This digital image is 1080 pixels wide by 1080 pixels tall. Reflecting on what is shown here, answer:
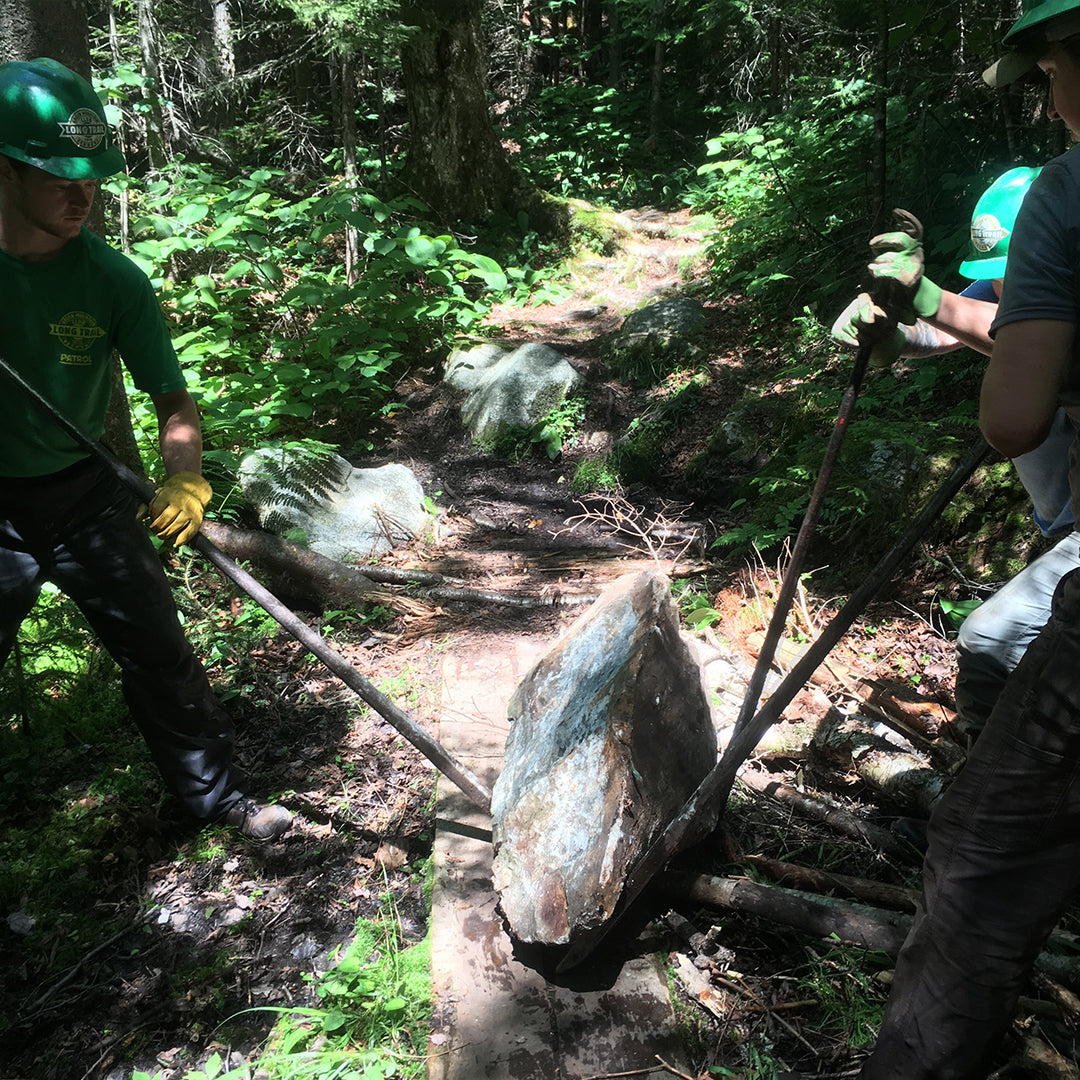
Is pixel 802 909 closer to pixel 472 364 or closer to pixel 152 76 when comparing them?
pixel 472 364

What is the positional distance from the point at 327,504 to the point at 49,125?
287 cm

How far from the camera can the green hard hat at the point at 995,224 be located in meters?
2.25

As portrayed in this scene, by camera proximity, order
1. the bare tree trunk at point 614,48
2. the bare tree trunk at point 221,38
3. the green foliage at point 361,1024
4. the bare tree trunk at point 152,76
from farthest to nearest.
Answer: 1. the bare tree trunk at point 614,48
2. the bare tree trunk at point 221,38
3. the bare tree trunk at point 152,76
4. the green foliage at point 361,1024

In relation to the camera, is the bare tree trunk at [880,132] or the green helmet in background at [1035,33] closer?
the green helmet in background at [1035,33]

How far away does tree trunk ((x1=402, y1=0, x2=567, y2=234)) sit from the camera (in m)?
9.25

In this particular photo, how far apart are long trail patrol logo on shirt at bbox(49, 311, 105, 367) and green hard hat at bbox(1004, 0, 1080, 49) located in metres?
2.52

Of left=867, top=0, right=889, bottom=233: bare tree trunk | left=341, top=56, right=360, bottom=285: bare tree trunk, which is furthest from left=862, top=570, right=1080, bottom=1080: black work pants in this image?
left=341, top=56, right=360, bottom=285: bare tree trunk

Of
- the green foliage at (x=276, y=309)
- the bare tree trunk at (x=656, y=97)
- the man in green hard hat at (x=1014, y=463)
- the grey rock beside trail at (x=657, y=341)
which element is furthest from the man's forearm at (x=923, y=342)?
the bare tree trunk at (x=656, y=97)

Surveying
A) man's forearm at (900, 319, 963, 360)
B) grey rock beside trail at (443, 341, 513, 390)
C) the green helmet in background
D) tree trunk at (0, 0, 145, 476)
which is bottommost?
grey rock beside trail at (443, 341, 513, 390)

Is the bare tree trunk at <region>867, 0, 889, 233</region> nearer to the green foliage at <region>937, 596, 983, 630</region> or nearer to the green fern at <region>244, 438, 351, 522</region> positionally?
the green foliage at <region>937, 596, 983, 630</region>

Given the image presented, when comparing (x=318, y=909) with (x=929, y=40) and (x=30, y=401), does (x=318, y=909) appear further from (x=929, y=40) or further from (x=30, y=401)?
(x=929, y=40)

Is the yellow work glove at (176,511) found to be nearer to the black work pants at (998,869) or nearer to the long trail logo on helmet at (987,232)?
the black work pants at (998,869)

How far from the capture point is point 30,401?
2354 mm

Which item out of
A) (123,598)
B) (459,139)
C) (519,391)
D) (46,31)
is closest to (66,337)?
(123,598)
